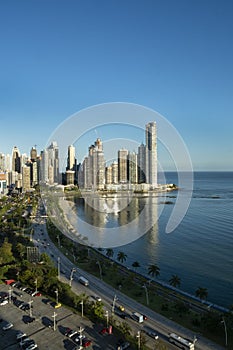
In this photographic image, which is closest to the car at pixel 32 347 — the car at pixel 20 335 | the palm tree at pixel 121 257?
the car at pixel 20 335

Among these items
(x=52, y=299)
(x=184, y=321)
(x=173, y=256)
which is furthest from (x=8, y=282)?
(x=173, y=256)

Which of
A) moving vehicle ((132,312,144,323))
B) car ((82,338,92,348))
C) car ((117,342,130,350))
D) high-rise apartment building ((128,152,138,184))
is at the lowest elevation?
car ((117,342,130,350))

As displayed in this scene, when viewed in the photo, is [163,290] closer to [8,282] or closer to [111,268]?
[111,268]

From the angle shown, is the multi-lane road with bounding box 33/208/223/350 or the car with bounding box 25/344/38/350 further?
the multi-lane road with bounding box 33/208/223/350

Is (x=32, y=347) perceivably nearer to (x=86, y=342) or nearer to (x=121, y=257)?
(x=86, y=342)

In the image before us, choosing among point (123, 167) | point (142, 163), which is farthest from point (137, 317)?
point (123, 167)

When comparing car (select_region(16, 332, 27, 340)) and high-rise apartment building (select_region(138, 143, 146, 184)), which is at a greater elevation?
high-rise apartment building (select_region(138, 143, 146, 184))

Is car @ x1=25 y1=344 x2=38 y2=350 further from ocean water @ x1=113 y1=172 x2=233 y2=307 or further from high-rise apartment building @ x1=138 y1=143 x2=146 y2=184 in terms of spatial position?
high-rise apartment building @ x1=138 y1=143 x2=146 y2=184

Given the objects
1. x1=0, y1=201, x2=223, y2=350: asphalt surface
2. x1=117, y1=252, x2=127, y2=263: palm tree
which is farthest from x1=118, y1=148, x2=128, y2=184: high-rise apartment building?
x1=0, y1=201, x2=223, y2=350: asphalt surface

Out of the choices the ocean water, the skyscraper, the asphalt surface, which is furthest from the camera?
the skyscraper
